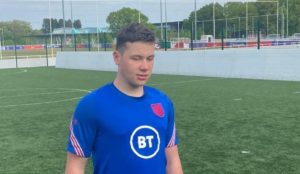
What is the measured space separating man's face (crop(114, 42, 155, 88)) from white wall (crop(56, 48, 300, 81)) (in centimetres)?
1477

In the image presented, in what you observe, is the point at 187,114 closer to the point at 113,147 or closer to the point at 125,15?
the point at 113,147

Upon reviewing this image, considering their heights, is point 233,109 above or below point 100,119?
below

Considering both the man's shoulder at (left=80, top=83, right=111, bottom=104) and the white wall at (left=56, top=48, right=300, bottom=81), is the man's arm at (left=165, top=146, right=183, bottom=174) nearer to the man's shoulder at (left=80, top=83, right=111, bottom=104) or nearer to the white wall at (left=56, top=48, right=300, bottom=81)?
the man's shoulder at (left=80, top=83, right=111, bottom=104)

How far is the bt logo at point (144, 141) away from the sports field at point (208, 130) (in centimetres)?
328

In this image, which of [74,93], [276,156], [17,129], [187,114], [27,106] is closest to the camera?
[276,156]

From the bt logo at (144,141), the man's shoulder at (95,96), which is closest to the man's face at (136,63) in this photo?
the man's shoulder at (95,96)

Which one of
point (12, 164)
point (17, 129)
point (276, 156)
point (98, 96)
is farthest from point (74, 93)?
point (98, 96)

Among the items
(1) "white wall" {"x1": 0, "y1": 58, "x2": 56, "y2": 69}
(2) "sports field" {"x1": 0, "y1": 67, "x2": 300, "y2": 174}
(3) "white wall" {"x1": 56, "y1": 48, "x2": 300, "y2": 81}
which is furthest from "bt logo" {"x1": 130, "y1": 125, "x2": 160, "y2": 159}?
(1) "white wall" {"x1": 0, "y1": 58, "x2": 56, "y2": 69}

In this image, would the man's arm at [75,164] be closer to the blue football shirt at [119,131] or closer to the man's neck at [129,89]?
the blue football shirt at [119,131]

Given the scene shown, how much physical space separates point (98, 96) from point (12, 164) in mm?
4347

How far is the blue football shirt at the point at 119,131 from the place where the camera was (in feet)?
6.73

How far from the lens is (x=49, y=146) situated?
22.5ft

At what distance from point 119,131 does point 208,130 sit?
5775 mm

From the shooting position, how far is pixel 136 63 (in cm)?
206
